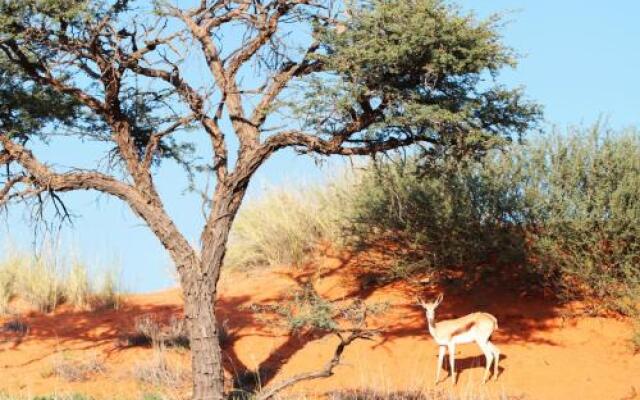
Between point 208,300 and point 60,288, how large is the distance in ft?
32.7

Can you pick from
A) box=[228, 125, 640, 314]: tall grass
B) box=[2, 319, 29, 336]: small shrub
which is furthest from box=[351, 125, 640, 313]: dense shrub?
box=[2, 319, 29, 336]: small shrub

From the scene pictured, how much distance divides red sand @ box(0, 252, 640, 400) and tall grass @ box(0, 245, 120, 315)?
1374mm

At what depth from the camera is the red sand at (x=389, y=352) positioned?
53.0ft

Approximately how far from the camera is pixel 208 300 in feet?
48.0

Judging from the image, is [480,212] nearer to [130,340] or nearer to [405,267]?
[405,267]

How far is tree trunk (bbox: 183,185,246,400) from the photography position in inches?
565

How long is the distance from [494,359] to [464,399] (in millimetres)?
2822

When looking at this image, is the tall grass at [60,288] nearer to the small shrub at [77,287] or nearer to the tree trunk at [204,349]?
the small shrub at [77,287]

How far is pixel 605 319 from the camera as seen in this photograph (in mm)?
18094

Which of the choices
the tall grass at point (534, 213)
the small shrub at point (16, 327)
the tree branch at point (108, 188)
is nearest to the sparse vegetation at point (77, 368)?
the small shrub at point (16, 327)

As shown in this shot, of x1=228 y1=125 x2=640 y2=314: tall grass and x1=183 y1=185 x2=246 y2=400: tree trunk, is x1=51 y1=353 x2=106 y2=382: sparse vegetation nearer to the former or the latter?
x1=183 y1=185 x2=246 y2=400: tree trunk

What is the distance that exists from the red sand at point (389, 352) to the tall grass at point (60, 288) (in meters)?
1.37

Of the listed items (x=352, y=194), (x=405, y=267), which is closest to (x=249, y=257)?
(x=352, y=194)

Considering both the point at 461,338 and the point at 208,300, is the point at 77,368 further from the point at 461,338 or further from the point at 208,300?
the point at 461,338
